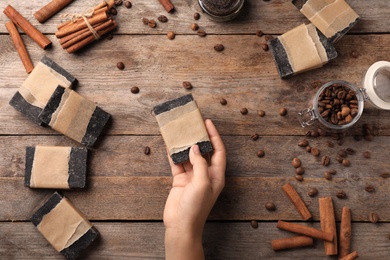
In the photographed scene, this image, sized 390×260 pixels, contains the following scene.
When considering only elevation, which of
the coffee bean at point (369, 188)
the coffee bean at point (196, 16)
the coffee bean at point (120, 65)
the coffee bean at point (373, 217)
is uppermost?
the coffee bean at point (196, 16)

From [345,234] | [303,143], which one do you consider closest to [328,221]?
[345,234]

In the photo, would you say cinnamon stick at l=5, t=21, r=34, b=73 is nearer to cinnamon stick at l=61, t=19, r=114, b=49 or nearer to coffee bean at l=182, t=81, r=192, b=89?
cinnamon stick at l=61, t=19, r=114, b=49

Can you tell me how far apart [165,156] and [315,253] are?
68cm

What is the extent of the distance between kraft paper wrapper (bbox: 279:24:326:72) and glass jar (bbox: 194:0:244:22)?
0.68ft

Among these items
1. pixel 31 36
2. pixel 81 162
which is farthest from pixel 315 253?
pixel 31 36

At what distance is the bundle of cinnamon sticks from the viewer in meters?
1.67

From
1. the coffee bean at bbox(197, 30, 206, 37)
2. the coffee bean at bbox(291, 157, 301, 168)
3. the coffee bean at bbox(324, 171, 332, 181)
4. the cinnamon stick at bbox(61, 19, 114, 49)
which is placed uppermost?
the cinnamon stick at bbox(61, 19, 114, 49)

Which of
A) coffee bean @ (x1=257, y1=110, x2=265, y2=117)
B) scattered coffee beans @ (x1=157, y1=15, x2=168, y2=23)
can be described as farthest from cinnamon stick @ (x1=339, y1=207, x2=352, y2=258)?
scattered coffee beans @ (x1=157, y1=15, x2=168, y2=23)

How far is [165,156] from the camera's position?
5.54 feet

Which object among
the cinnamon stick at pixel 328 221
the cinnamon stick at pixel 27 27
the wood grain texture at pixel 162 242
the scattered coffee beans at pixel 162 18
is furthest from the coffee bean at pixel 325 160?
the cinnamon stick at pixel 27 27

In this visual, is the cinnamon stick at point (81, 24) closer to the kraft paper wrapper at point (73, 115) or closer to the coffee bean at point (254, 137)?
the kraft paper wrapper at point (73, 115)

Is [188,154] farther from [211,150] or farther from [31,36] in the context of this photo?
[31,36]

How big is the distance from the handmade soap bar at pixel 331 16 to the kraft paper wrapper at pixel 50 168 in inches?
41.6

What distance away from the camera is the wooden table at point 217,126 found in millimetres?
1664
